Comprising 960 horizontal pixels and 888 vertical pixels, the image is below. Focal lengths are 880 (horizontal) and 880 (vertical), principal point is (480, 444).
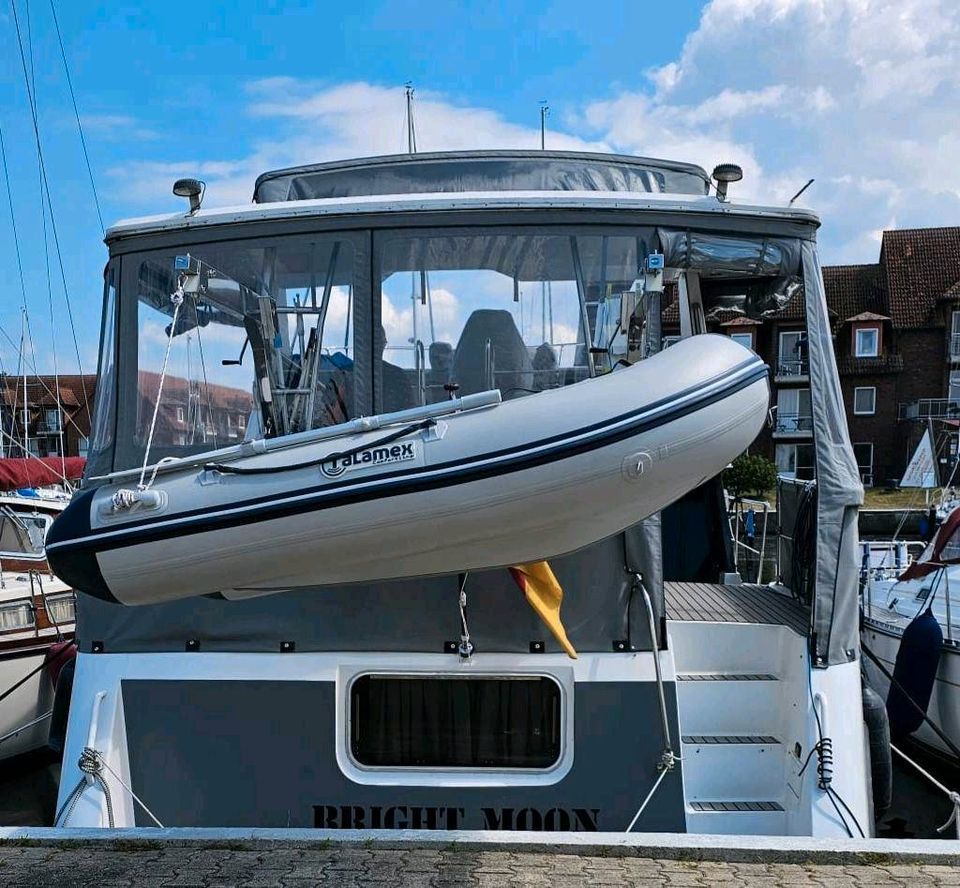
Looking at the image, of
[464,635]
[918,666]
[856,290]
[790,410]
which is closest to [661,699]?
[464,635]

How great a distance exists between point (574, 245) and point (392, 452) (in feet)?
4.48

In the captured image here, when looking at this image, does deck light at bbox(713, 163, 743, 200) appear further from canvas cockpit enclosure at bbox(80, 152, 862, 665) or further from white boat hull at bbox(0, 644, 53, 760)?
white boat hull at bbox(0, 644, 53, 760)

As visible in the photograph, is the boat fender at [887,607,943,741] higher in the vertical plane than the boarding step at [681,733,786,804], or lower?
lower

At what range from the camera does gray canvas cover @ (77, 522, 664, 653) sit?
3.70m

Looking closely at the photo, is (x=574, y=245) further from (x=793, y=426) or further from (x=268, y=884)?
(x=793, y=426)

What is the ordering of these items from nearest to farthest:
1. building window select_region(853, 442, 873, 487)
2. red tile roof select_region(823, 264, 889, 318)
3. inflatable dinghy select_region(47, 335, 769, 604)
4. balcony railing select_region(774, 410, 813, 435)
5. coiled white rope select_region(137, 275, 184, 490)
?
1. inflatable dinghy select_region(47, 335, 769, 604)
2. coiled white rope select_region(137, 275, 184, 490)
3. balcony railing select_region(774, 410, 813, 435)
4. building window select_region(853, 442, 873, 487)
5. red tile roof select_region(823, 264, 889, 318)

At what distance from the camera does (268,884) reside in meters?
3.03

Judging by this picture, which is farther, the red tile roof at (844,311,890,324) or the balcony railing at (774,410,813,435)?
the red tile roof at (844,311,890,324)

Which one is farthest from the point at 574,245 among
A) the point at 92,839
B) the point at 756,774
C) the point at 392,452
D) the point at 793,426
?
the point at 793,426

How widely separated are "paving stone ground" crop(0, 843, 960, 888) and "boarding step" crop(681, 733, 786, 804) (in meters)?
0.78

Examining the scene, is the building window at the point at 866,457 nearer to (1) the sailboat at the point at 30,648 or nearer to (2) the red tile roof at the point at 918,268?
(2) the red tile roof at the point at 918,268

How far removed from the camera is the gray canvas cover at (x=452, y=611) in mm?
3701

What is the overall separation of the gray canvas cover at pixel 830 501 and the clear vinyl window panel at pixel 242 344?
2.05m

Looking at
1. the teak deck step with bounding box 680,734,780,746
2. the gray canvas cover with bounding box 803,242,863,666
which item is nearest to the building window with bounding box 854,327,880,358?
the gray canvas cover with bounding box 803,242,863,666
